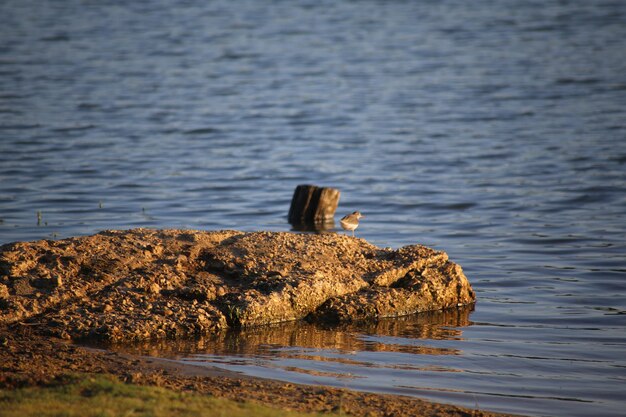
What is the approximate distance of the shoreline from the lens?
6.71m

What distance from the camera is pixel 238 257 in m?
9.29

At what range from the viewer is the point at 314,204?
15.7 metres

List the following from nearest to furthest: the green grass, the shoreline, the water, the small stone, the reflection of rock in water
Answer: the green grass → the shoreline → the reflection of rock in water → the small stone → the water

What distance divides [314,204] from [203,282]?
22.7ft

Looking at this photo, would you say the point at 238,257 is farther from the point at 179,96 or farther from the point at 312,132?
the point at 179,96

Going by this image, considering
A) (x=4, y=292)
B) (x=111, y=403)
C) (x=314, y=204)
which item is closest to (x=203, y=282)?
(x=4, y=292)

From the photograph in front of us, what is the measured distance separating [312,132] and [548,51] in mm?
14517

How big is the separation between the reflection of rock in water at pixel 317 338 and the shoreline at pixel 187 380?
529 millimetres

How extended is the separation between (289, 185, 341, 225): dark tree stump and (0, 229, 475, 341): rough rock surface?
5.46 metres

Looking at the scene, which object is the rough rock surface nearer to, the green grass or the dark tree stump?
the green grass

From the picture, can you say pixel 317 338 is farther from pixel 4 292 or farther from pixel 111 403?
pixel 111 403

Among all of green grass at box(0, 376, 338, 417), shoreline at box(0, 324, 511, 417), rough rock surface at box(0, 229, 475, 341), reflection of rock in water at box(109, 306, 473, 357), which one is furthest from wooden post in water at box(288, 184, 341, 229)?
green grass at box(0, 376, 338, 417)

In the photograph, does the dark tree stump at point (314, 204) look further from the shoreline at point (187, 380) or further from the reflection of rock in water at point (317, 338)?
the shoreline at point (187, 380)

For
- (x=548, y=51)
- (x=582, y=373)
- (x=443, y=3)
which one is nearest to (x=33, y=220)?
(x=582, y=373)
